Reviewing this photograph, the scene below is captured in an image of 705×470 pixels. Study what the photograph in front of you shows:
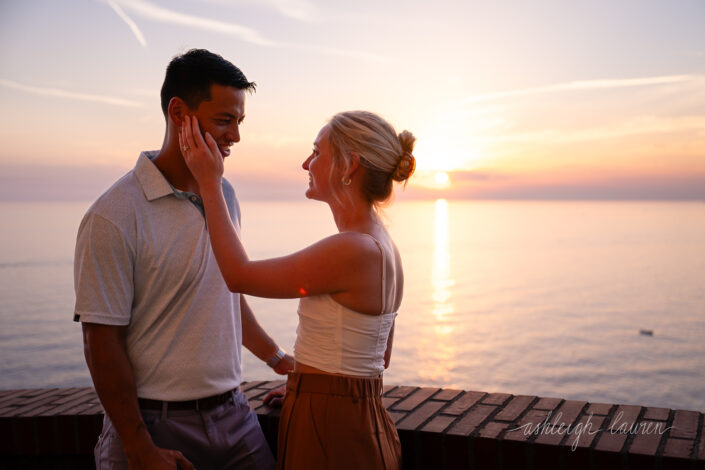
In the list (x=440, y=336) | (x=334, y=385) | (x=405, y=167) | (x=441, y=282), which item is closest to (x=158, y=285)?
(x=334, y=385)

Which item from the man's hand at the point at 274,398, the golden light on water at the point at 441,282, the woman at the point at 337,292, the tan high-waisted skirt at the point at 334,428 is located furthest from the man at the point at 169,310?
the golden light on water at the point at 441,282

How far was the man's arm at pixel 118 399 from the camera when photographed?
1.96 meters

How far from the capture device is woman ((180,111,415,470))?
84.2 inches

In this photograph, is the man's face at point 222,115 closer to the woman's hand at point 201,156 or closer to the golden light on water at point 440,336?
the woman's hand at point 201,156

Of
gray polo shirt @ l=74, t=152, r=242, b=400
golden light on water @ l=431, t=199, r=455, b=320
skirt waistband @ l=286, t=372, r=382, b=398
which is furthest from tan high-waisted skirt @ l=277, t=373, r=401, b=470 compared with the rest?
golden light on water @ l=431, t=199, r=455, b=320

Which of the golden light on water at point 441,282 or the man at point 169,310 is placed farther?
the golden light on water at point 441,282

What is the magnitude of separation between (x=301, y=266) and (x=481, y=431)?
1.03 metres

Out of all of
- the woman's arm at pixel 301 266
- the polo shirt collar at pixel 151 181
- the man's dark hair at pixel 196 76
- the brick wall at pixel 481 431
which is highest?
the man's dark hair at pixel 196 76

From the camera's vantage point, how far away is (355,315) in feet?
7.19

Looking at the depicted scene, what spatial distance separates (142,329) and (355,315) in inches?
29.1

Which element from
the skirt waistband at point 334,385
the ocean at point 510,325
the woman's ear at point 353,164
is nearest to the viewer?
the skirt waistband at point 334,385

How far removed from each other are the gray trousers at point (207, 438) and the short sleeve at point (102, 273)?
0.40 meters

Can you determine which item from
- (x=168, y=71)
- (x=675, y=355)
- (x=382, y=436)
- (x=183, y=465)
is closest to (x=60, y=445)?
(x=183, y=465)

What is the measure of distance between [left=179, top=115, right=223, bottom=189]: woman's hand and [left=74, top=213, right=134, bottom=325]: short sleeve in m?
0.38
